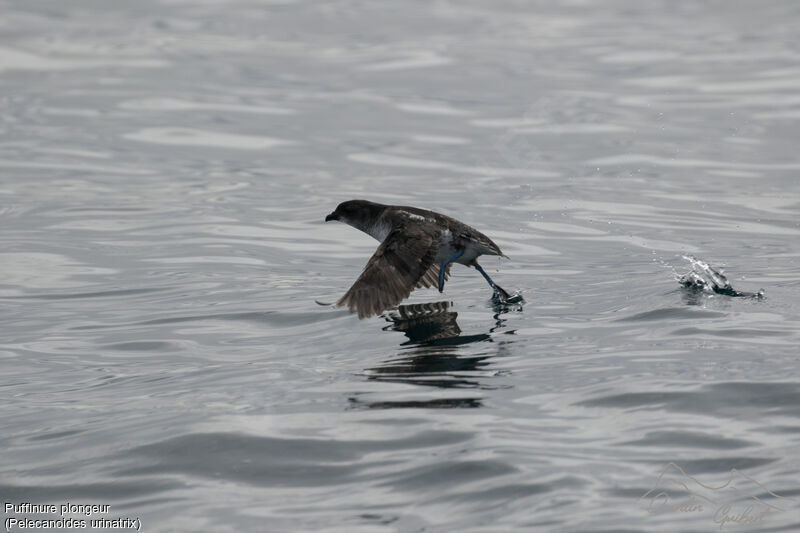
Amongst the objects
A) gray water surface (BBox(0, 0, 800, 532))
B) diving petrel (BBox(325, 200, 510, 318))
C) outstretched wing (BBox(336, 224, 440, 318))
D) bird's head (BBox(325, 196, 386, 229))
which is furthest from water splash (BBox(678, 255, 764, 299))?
bird's head (BBox(325, 196, 386, 229))

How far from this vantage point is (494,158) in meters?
19.6

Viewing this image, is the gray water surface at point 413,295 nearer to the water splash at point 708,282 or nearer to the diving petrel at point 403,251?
the water splash at point 708,282

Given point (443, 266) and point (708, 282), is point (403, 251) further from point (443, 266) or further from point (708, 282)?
point (708, 282)

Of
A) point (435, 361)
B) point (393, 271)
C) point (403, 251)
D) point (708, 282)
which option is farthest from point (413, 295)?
point (435, 361)

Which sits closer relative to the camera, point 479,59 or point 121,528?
point 121,528

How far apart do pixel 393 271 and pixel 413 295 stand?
2.02 meters

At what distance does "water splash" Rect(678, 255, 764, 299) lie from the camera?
10242 mm

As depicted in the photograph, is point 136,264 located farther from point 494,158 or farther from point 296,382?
point 494,158

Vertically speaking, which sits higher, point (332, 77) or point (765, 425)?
point (332, 77)

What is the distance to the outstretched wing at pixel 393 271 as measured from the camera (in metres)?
8.82

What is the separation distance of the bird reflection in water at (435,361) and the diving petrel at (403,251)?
365mm

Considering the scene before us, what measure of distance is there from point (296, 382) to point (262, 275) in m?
4.48

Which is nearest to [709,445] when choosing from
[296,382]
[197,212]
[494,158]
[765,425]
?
[765,425]

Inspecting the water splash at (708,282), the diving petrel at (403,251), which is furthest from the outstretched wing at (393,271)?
the water splash at (708,282)
